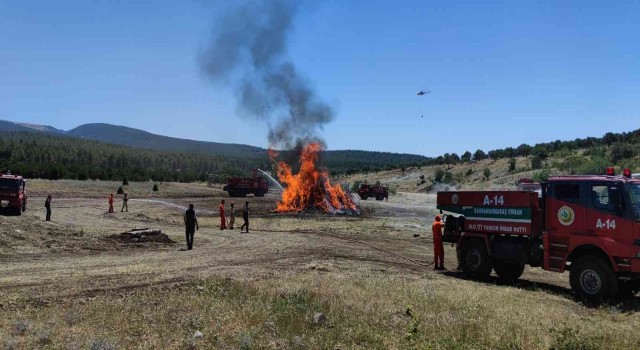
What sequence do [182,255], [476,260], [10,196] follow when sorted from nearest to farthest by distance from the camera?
[476,260] → [182,255] → [10,196]

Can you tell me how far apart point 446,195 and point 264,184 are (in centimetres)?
5142

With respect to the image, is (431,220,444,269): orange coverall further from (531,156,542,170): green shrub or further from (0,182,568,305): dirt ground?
(531,156,542,170): green shrub

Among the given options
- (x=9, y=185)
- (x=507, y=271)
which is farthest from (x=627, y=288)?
(x=9, y=185)

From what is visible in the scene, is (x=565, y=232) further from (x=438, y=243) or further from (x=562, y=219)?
(x=438, y=243)

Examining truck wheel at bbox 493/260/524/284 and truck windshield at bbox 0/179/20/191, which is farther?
truck windshield at bbox 0/179/20/191

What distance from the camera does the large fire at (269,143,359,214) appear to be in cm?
4572

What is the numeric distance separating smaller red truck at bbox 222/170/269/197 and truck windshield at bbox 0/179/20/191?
34696mm

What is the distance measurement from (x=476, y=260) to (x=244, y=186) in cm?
5129

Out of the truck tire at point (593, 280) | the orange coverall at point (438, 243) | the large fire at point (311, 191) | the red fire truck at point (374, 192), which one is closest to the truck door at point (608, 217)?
the truck tire at point (593, 280)

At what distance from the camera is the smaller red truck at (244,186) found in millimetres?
65438

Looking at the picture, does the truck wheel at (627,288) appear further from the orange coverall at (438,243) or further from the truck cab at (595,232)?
the orange coverall at (438,243)

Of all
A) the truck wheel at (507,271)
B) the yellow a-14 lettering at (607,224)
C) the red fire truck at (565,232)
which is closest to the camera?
the red fire truck at (565,232)

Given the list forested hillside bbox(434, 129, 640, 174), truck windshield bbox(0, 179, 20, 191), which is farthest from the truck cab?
forested hillside bbox(434, 129, 640, 174)

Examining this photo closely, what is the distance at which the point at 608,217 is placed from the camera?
12.6 m
